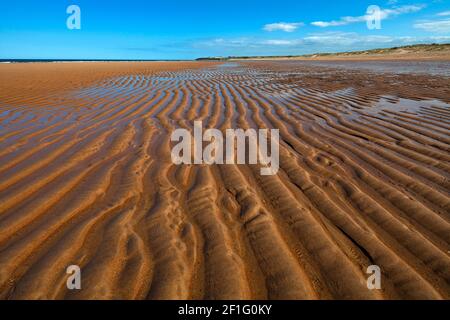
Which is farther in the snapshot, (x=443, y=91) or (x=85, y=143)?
(x=443, y=91)

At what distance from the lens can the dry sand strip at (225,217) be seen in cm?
178

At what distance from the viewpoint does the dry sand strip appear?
5.85 ft

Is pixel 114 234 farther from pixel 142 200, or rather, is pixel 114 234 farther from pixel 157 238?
pixel 142 200

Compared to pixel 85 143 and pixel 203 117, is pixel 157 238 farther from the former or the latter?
pixel 203 117

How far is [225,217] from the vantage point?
2.44 metres

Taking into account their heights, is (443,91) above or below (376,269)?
above

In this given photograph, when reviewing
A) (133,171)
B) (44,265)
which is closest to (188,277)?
(44,265)

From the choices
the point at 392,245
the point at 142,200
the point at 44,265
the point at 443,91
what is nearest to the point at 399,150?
the point at 392,245

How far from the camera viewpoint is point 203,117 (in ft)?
19.5

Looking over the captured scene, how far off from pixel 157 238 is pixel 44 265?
0.70 metres

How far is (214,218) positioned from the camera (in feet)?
7.93

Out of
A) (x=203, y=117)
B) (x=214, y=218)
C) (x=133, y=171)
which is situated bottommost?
(x=214, y=218)

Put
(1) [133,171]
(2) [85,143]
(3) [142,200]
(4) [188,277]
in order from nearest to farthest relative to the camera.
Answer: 1. (4) [188,277]
2. (3) [142,200]
3. (1) [133,171]
4. (2) [85,143]

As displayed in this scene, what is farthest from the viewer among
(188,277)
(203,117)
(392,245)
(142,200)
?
(203,117)
